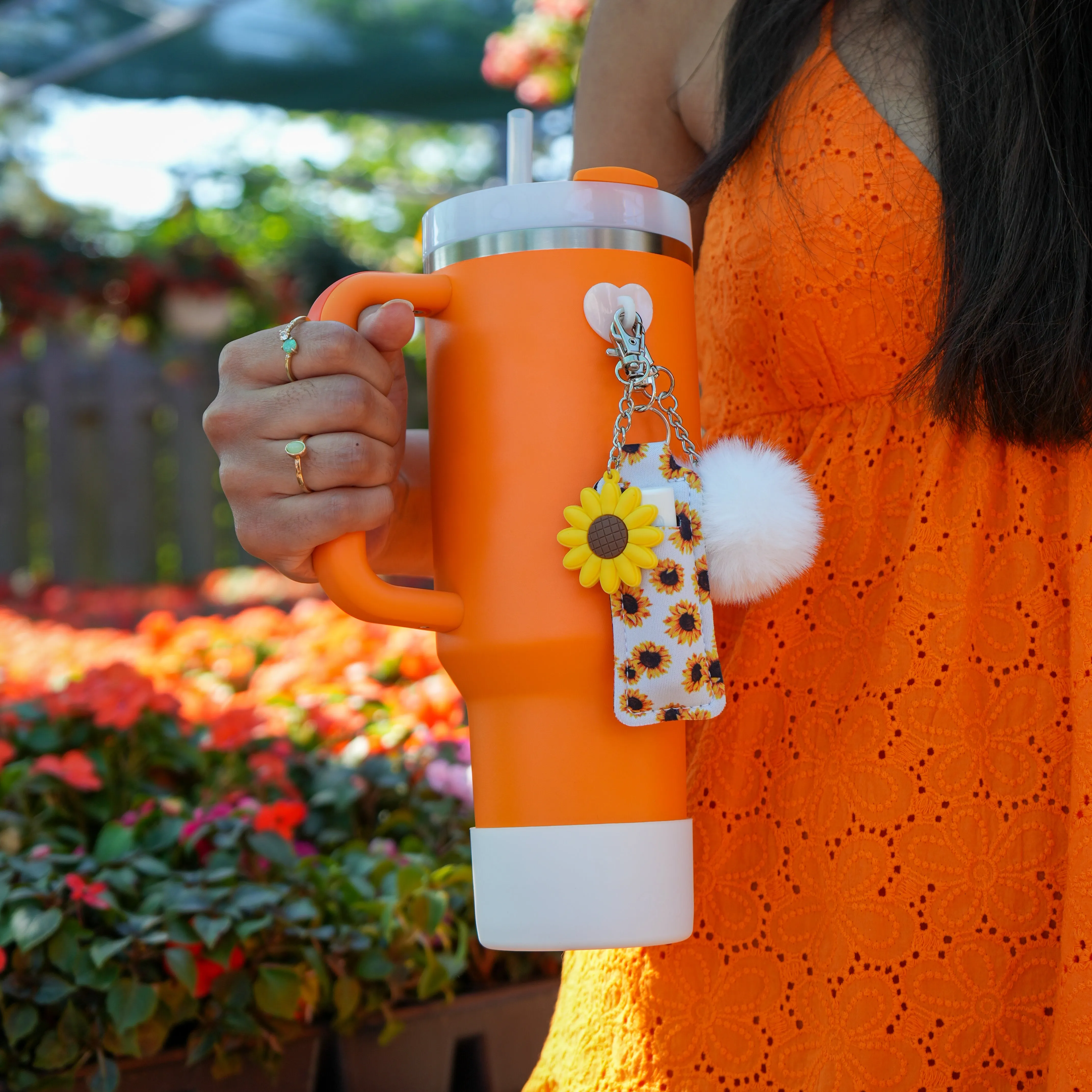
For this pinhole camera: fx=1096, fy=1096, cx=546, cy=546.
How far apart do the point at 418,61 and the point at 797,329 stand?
15.9 feet

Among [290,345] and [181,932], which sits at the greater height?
[290,345]

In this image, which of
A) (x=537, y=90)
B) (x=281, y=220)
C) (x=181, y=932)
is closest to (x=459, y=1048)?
(x=181, y=932)

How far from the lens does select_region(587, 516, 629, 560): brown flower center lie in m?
0.57

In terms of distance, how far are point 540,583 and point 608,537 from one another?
44 mm

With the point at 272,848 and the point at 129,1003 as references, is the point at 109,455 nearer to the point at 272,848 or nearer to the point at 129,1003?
the point at 272,848

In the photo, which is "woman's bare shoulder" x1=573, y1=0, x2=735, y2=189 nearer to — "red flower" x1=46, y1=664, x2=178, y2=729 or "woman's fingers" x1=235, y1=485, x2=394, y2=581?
"woman's fingers" x1=235, y1=485, x2=394, y2=581

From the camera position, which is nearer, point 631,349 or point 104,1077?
point 631,349

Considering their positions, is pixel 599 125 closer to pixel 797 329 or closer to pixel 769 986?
pixel 797 329

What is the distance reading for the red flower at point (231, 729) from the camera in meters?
1.70

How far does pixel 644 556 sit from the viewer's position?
0.57 m

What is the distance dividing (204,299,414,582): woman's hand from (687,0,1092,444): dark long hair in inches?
13.3

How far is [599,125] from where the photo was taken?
3.33 feet

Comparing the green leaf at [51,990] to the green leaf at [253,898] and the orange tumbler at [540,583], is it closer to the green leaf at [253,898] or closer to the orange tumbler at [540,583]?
the green leaf at [253,898]

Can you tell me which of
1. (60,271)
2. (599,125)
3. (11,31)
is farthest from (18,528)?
(599,125)
